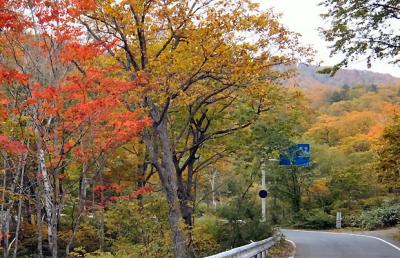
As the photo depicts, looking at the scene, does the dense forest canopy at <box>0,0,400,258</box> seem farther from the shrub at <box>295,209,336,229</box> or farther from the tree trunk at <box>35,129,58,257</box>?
the shrub at <box>295,209,336,229</box>

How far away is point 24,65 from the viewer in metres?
11.7

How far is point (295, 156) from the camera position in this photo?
2300cm

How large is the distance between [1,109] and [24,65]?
1575 millimetres

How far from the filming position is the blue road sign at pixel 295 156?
2233cm

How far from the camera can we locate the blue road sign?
2233cm

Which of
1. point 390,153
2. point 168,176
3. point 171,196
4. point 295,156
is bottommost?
point 171,196

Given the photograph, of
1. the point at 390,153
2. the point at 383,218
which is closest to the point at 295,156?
the point at 390,153

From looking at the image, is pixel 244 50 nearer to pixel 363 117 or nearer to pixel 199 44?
pixel 199 44

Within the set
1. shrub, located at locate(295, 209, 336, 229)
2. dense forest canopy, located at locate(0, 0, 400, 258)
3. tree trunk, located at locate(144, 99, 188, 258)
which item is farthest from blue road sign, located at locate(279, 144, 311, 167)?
shrub, located at locate(295, 209, 336, 229)

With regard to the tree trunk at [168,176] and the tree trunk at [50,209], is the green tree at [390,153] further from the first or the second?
the tree trunk at [50,209]

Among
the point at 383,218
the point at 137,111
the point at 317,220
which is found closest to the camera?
the point at 137,111

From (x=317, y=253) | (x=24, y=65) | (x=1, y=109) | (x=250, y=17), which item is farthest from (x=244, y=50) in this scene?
(x=317, y=253)

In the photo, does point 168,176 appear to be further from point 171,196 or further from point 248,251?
point 248,251

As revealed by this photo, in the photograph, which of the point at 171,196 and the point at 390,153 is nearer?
the point at 171,196
